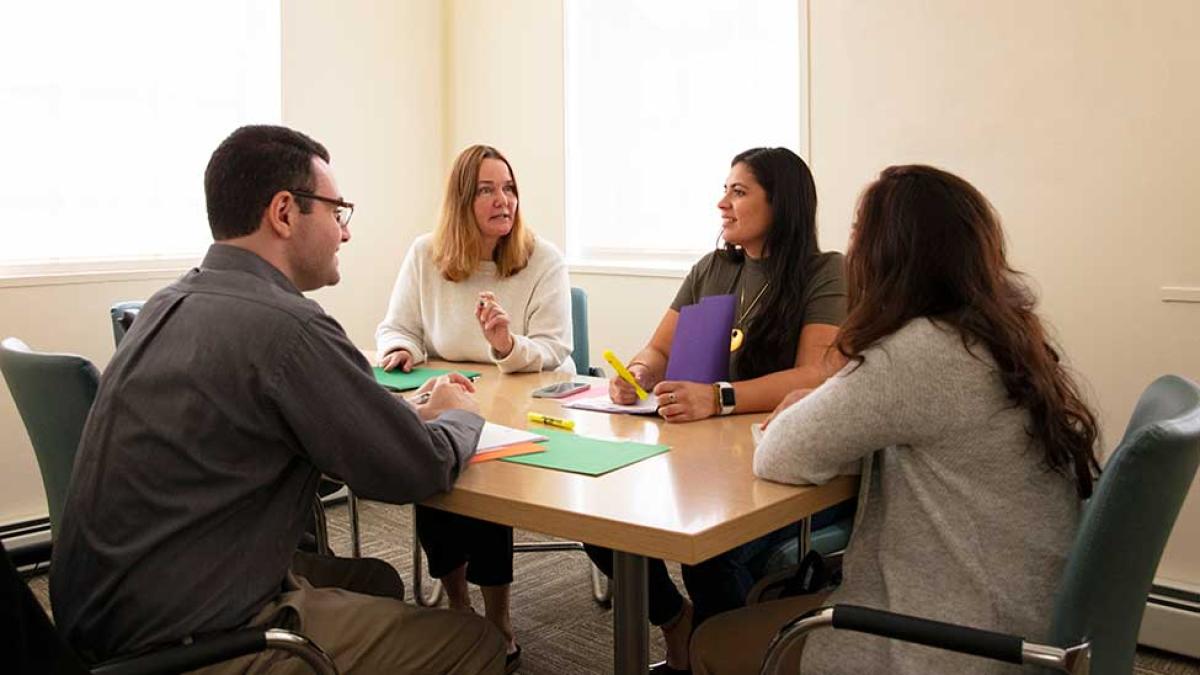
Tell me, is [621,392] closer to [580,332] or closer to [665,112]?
[580,332]

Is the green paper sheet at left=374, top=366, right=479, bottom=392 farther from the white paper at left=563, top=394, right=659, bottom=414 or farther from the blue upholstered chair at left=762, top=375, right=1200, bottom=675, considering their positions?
the blue upholstered chair at left=762, top=375, right=1200, bottom=675

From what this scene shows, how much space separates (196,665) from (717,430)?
102 cm

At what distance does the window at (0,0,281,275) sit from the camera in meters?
3.48

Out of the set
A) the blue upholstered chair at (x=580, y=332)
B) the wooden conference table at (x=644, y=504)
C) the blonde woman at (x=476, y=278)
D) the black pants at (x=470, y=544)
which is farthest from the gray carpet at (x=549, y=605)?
the wooden conference table at (x=644, y=504)

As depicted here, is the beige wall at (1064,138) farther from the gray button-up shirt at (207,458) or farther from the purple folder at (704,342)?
the gray button-up shirt at (207,458)

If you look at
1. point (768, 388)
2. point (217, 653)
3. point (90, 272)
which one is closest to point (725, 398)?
point (768, 388)

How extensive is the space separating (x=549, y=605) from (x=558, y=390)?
41.4 inches

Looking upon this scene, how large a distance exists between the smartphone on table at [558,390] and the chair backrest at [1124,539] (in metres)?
1.26

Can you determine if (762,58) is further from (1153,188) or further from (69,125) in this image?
(69,125)

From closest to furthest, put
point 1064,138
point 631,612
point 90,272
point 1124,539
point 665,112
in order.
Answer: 1. point 1124,539
2. point 631,612
3. point 1064,138
4. point 90,272
5. point 665,112

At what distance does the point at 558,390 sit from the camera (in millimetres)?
2422

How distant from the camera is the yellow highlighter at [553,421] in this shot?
2.02m

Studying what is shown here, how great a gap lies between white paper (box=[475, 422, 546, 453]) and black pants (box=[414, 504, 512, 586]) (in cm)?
76

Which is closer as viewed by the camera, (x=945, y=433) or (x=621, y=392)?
(x=945, y=433)
